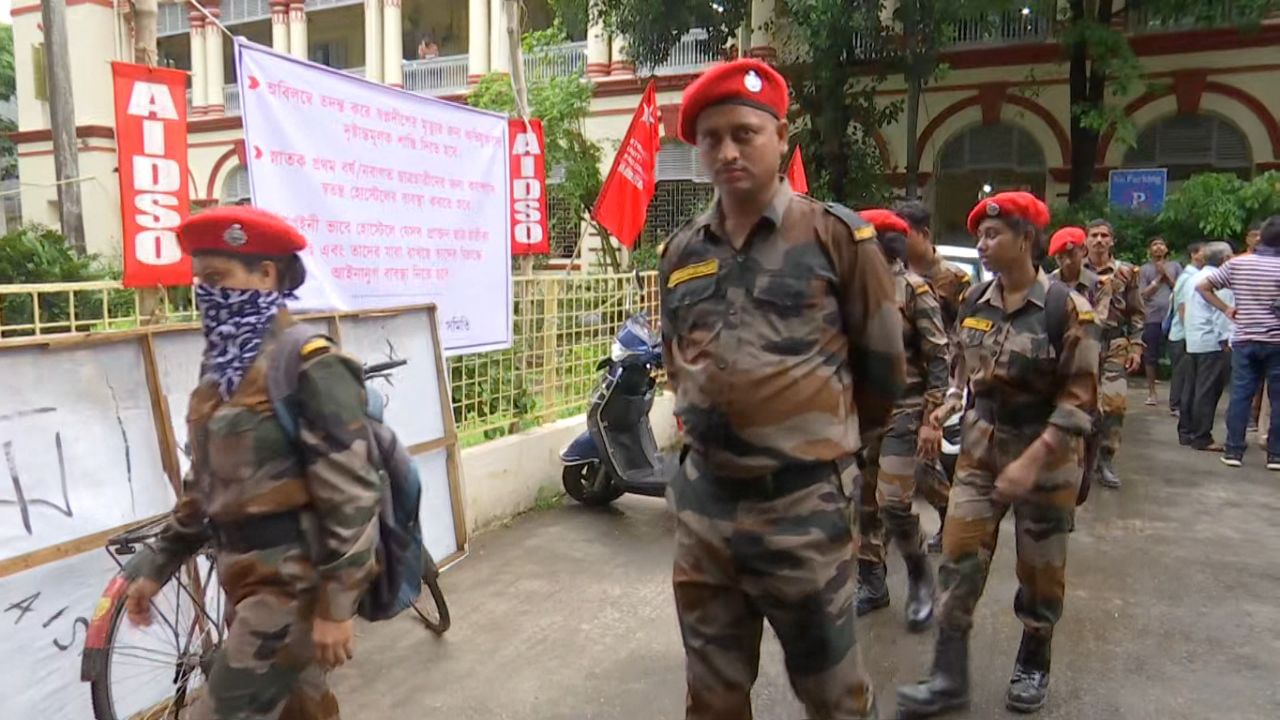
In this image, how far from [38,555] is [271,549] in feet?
4.30

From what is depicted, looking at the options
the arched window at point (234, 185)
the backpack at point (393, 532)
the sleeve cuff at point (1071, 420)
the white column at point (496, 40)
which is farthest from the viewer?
the arched window at point (234, 185)

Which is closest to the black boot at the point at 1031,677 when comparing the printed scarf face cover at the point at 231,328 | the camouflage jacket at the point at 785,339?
the camouflage jacket at the point at 785,339

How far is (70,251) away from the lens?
9.46 m

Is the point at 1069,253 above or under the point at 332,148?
under

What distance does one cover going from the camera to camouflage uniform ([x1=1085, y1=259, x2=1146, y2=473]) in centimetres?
655

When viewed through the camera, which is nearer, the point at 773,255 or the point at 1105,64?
the point at 773,255

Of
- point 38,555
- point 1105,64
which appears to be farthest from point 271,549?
point 1105,64

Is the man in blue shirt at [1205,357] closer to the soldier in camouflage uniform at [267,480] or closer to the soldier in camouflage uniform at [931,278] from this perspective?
the soldier in camouflage uniform at [931,278]

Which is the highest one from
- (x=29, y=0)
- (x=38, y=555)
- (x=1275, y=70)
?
(x=29, y=0)

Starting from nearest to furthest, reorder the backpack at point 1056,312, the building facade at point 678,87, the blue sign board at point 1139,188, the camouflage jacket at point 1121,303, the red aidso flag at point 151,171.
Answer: the backpack at point 1056,312 < the red aidso flag at point 151,171 < the camouflage jacket at point 1121,303 < the blue sign board at point 1139,188 < the building facade at point 678,87

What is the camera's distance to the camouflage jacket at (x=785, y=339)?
7.17 feet

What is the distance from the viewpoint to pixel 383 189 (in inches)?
185

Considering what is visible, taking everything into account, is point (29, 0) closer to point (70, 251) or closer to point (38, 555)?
point (70, 251)

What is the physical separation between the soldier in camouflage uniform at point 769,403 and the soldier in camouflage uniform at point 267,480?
808 mm
